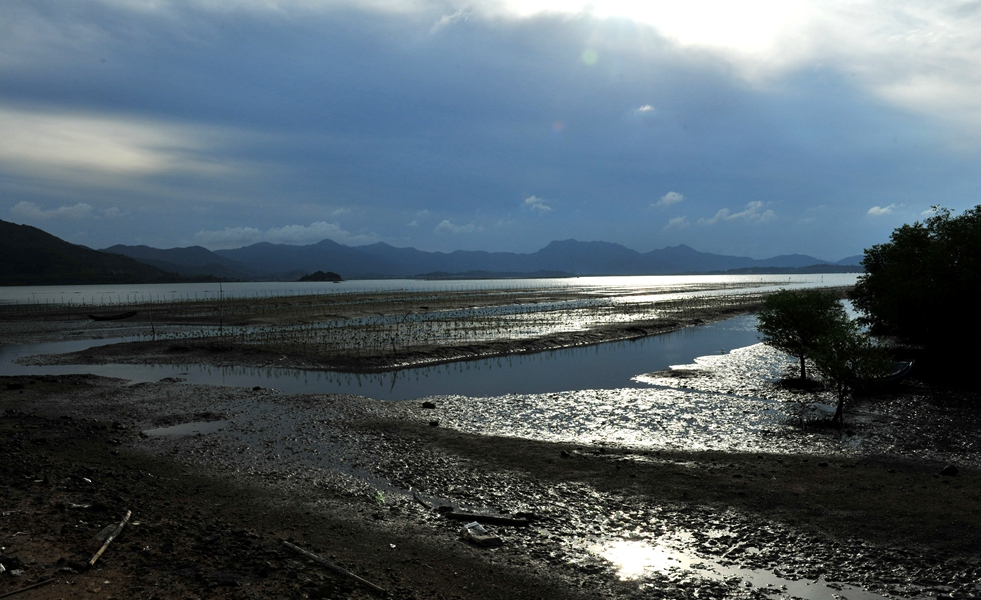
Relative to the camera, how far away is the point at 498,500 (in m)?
11.8

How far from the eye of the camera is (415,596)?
7793 millimetres

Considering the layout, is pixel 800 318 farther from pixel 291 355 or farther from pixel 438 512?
pixel 291 355

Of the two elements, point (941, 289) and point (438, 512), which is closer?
point (438, 512)

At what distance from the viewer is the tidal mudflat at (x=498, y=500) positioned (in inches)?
326

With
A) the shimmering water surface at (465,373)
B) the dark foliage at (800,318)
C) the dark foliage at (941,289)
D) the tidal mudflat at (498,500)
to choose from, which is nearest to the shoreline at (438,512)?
the tidal mudflat at (498,500)

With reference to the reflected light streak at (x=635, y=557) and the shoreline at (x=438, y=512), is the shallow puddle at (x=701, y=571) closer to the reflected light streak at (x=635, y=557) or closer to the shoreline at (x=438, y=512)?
the reflected light streak at (x=635, y=557)

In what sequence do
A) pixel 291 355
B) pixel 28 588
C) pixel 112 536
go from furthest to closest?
1. pixel 291 355
2. pixel 112 536
3. pixel 28 588

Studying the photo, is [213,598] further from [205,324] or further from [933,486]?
[205,324]

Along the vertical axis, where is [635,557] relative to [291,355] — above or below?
below

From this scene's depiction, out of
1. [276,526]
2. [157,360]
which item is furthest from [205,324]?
[276,526]

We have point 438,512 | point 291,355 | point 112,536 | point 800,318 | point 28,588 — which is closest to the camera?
point 28,588

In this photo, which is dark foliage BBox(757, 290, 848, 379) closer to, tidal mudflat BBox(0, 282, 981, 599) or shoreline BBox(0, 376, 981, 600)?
tidal mudflat BBox(0, 282, 981, 599)

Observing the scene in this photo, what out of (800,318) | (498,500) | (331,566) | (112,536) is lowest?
(498,500)

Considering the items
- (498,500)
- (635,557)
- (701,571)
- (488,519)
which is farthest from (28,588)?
(701,571)
